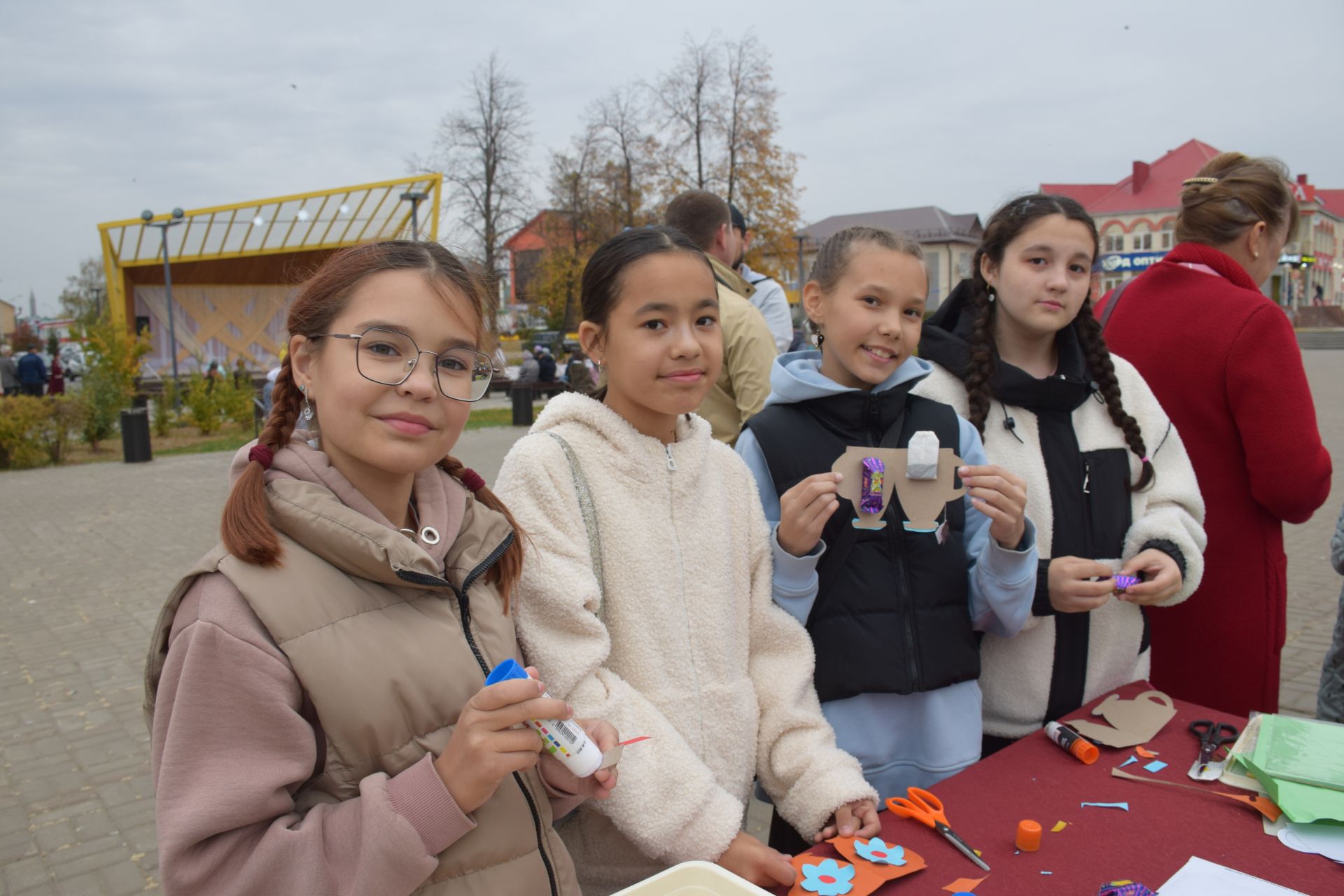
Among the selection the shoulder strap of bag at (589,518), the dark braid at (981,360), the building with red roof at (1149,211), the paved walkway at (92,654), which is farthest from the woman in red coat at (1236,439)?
the building with red roof at (1149,211)

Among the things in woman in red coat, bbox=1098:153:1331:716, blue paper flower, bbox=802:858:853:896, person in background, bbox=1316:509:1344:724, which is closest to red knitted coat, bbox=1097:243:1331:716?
woman in red coat, bbox=1098:153:1331:716

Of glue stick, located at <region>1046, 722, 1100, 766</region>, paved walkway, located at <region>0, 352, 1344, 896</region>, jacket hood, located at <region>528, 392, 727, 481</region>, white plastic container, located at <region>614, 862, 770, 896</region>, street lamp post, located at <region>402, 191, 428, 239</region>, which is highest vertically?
street lamp post, located at <region>402, 191, 428, 239</region>

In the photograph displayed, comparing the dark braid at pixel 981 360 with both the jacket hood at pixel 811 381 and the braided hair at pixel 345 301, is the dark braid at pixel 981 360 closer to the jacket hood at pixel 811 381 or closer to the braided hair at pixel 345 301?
the jacket hood at pixel 811 381

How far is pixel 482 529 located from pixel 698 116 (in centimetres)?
2909

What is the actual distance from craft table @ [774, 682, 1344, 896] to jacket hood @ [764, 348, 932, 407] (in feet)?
2.78

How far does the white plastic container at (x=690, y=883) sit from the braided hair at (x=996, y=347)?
4.55 ft

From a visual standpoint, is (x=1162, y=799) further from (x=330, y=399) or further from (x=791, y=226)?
(x=791, y=226)

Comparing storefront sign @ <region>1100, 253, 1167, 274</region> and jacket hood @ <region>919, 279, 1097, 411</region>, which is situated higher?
Answer: storefront sign @ <region>1100, 253, 1167, 274</region>

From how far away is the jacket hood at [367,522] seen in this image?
1312 millimetres

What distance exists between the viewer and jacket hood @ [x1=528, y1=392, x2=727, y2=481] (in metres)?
1.81

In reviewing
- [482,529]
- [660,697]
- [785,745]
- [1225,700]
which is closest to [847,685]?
[785,745]

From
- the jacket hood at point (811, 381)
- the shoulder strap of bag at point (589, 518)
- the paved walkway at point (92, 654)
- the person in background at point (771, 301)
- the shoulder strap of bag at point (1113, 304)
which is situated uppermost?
the person in background at point (771, 301)

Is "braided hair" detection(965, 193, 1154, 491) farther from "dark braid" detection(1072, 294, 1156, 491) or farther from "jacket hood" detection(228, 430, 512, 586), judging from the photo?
"jacket hood" detection(228, 430, 512, 586)

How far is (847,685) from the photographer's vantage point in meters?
1.91
